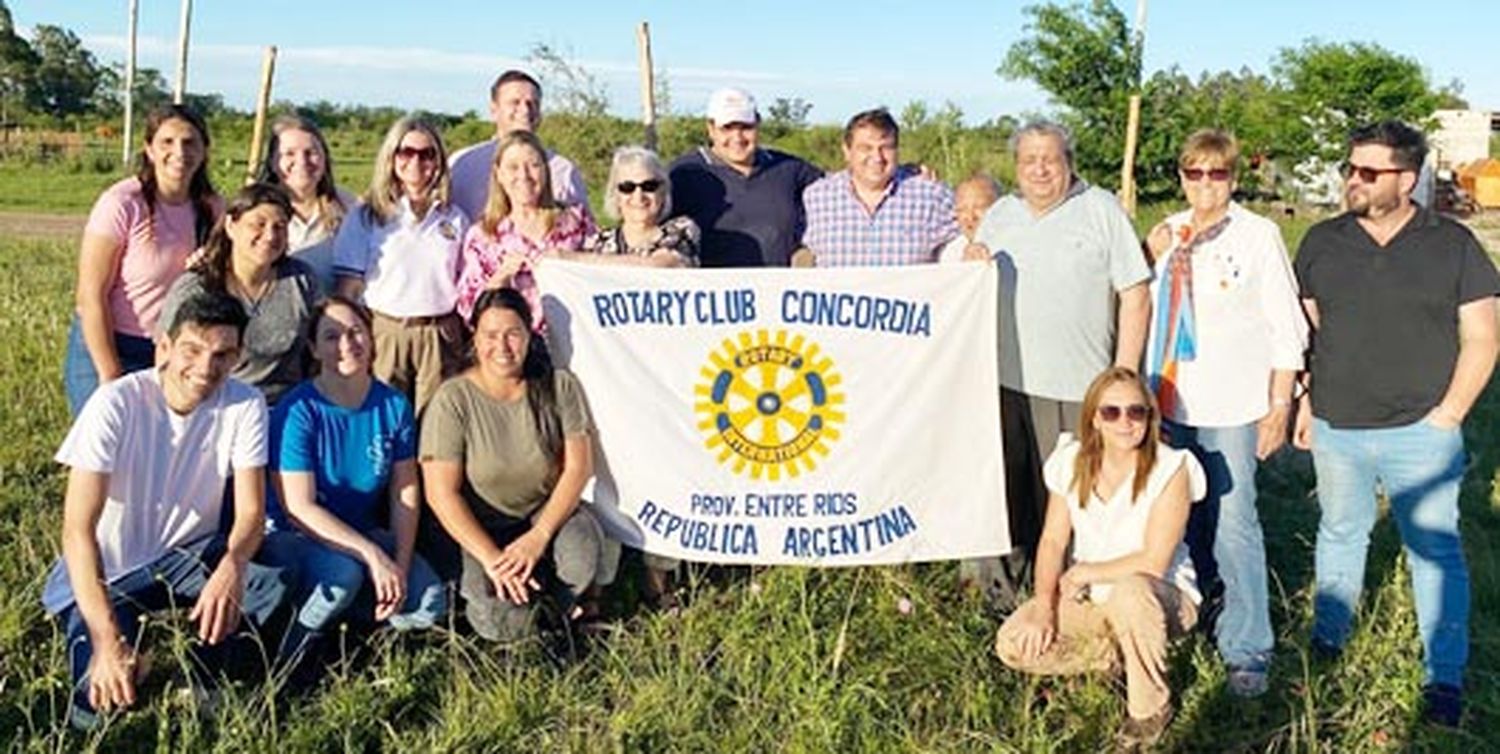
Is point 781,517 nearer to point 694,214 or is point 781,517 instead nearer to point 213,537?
point 694,214

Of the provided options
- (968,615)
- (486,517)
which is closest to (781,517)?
(968,615)

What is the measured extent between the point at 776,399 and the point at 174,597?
92.8 inches

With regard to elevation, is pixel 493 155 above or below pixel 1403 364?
above

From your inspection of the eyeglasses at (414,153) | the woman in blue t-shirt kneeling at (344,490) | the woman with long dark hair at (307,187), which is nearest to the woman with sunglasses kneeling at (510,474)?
the woman in blue t-shirt kneeling at (344,490)

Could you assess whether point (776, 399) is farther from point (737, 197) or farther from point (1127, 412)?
point (1127, 412)

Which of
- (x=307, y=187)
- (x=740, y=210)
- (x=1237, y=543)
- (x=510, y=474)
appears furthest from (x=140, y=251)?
(x=1237, y=543)

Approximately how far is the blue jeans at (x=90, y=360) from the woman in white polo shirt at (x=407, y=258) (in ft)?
2.60

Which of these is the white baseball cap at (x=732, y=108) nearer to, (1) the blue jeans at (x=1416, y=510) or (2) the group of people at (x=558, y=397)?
(2) the group of people at (x=558, y=397)

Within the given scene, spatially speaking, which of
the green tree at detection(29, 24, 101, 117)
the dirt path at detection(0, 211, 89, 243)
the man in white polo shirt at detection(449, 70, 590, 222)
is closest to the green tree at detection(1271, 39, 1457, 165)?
the dirt path at detection(0, 211, 89, 243)

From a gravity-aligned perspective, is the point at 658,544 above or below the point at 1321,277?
below

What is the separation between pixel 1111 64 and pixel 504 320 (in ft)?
112

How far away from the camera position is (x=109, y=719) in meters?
4.16

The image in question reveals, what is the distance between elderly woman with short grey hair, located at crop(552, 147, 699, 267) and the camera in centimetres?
549

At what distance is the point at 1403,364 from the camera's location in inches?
187
